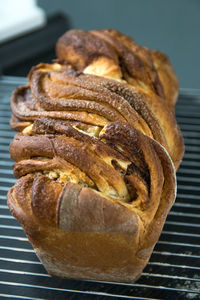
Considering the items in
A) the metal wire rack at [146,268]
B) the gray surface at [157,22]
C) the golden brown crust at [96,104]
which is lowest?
the metal wire rack at [146,268]

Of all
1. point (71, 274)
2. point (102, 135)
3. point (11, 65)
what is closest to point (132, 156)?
point (102, 135)

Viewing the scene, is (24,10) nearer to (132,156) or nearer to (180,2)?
(180,2)

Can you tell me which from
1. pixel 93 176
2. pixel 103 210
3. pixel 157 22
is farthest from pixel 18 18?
pixel 103 210

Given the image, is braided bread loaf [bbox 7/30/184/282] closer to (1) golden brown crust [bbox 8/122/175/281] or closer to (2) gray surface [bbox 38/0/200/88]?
(1) golden brown crust [bbox 8/122/175/281]

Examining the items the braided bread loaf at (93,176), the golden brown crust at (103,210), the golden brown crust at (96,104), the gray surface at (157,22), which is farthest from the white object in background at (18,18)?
the golden brown crust at (103,210)

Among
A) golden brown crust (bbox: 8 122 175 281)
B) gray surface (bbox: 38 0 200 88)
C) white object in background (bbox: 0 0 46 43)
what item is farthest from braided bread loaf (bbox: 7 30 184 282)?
gray surface (bbox: 38 0 200 88)

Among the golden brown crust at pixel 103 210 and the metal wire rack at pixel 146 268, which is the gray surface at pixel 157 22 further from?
the golden brown crust at pixel 103 210
